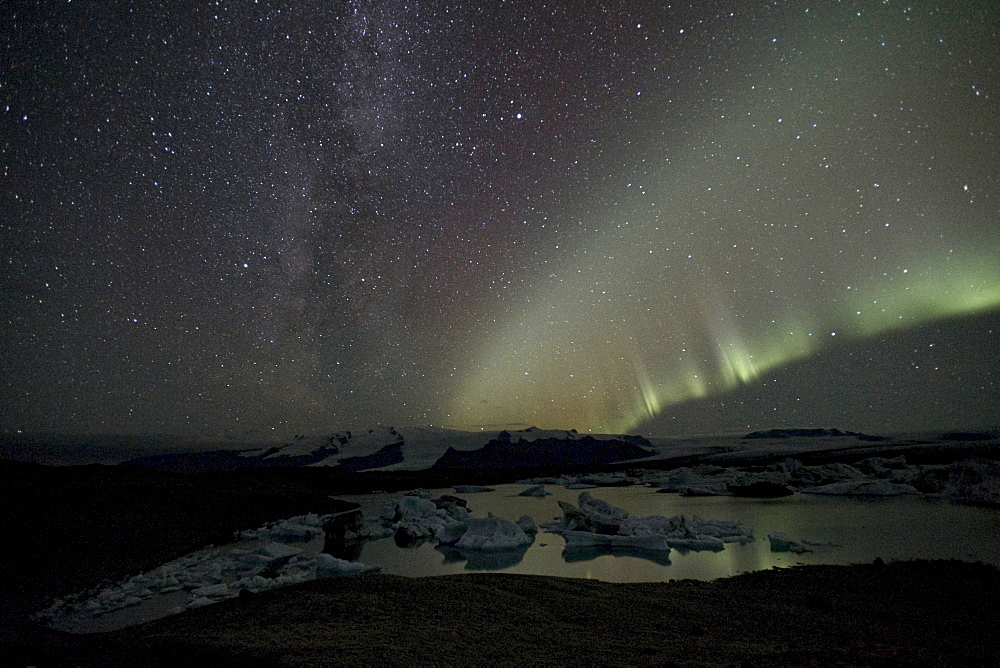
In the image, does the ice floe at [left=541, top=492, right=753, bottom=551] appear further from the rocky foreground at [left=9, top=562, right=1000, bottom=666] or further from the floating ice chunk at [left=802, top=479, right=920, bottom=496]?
the floating ice chunk at [left=802, top=479, right=920, bottom=496]

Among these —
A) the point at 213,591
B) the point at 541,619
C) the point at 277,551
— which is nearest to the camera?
the point at 541,619

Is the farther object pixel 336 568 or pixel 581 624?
pixel 336 568

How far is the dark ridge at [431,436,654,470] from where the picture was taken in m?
76.2

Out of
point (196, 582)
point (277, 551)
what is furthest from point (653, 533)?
point (196, 582)

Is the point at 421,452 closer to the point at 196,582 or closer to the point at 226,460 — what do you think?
the point at 226,460

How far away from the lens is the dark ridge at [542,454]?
250 ft

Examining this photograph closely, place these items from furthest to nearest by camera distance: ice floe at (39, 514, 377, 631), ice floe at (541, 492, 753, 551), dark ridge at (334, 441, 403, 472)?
1. dark ridge at (334, 441, 403, 472)
2. ice floe at (541, 492, 753, 551)
3. ice floe at (39, 514, 377, 631)

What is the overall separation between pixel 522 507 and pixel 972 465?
18411 millimetres

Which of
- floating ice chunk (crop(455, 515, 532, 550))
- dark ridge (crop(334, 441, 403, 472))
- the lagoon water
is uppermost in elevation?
dark ridge (crop(334, 441, 403, 472))

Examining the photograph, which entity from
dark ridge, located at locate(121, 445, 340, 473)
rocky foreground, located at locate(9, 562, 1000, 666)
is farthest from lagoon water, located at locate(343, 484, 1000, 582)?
dark ridge, located at locate(121, 445, 340, 473)

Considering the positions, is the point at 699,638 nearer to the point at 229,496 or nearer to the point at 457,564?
the point at 457,564

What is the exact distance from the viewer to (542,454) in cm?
8150

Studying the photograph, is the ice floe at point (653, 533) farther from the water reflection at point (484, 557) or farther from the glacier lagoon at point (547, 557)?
the water reflection at point (484, 557)

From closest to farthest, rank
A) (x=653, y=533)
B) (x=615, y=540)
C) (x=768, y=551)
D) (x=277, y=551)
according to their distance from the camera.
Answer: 1. (x=768, y=551)
2. (x=277, y=551)
3. (x=653, y=533)
4. (x=615, y=540)
